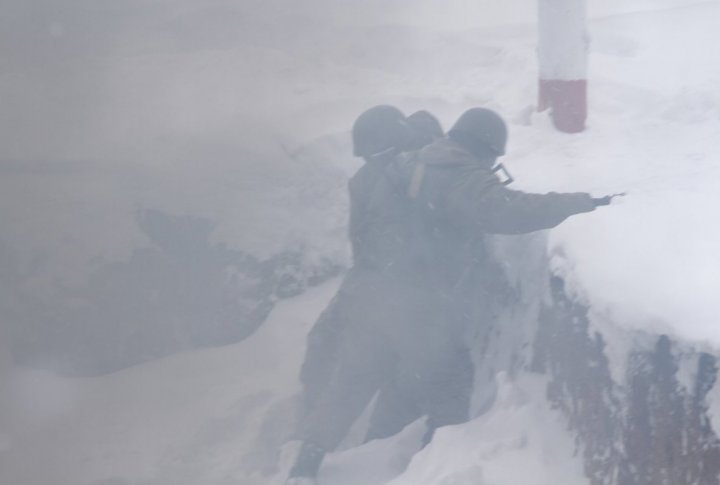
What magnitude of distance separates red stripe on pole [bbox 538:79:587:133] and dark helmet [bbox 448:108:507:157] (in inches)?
63.3

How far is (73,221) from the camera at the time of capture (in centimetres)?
538

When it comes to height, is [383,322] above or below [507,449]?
above

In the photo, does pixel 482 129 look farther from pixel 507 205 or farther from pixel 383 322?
pixel 383 322

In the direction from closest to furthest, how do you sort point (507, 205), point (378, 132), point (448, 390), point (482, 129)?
1. point (507, 205)
2. point (482, 129)
3. point (448, 390)
4. point (378, 132)

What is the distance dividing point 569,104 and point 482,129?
1729 millimetres

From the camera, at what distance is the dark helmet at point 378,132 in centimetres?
395

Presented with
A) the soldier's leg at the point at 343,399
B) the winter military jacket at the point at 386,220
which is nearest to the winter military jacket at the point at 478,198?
the winter military jacket at the point at 386,220

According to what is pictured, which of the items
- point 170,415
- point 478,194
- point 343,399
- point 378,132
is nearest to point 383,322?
point 343,399

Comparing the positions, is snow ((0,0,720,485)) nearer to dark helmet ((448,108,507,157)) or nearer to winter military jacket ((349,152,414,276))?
dark helmet ((448,108,507,157))

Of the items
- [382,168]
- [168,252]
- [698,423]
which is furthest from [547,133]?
[698,423]

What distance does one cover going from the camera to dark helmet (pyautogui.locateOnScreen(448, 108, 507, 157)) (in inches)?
147

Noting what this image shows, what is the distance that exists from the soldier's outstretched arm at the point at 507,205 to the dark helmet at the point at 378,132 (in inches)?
22.2

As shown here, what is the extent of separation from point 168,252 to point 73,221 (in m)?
0.68

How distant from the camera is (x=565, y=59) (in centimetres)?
518
